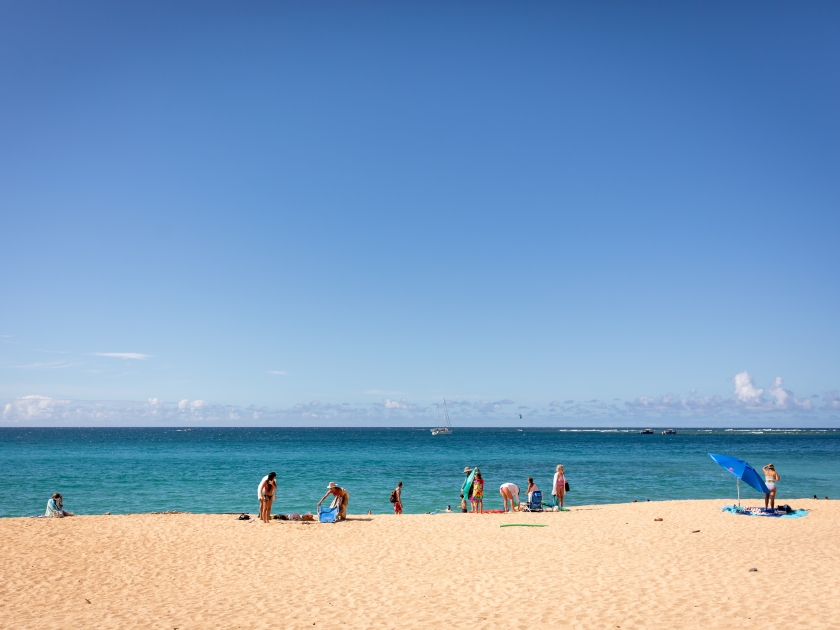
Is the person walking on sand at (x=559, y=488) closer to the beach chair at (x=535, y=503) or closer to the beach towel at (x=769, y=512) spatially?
the beach chair at (x=535, y=503)

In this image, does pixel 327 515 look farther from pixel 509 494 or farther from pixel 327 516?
pixel 509 494

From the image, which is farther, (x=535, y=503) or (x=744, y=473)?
(x=535, y=503)

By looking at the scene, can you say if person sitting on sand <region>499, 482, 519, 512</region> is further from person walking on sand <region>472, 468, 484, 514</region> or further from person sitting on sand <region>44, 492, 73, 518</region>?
person sitting on sand <region>44, 492, 73, 518</region>

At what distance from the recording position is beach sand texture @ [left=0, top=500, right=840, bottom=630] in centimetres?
895

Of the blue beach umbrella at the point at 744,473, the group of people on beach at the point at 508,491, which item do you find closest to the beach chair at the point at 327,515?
the group of people on beach at the point at 508,491

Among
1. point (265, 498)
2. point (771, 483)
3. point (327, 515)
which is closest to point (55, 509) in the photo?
point (265, 498)

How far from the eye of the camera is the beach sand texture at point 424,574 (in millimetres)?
8953

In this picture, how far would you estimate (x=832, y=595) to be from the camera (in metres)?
9.55

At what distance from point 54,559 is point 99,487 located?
22219mm

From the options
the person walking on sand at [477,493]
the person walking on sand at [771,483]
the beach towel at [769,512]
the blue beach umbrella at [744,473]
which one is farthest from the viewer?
the person walking on sand at [477,493]

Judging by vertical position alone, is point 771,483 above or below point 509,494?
above

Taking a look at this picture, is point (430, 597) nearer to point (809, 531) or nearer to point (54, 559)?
point (54, 559)

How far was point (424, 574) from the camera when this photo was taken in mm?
11656

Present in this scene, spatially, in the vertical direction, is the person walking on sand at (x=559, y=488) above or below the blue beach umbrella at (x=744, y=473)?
below
